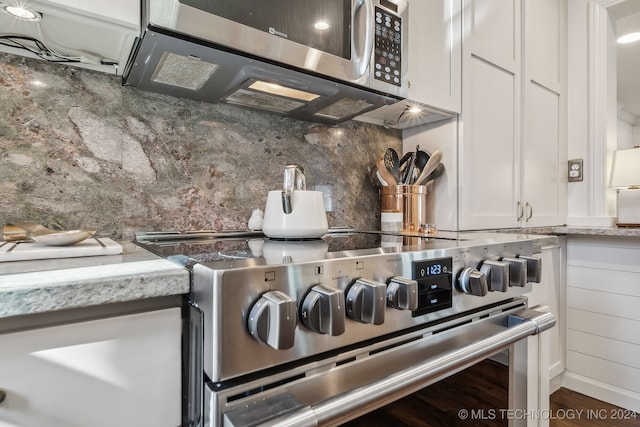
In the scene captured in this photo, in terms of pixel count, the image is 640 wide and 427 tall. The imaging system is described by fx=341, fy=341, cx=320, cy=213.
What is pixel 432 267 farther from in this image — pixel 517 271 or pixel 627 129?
pixel 627 129

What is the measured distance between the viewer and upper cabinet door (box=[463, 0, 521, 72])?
1.38m

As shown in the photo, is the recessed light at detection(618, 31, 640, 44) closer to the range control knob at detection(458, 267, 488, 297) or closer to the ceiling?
the ceiling

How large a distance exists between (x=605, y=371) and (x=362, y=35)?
78.8 inches

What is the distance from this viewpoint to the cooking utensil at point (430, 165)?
134 centimetres

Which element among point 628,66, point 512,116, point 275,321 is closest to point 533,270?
point 275,321

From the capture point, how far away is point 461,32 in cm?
134

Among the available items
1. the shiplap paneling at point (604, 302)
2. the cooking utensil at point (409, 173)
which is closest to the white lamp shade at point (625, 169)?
the shiplap paneling at point (604, 302)

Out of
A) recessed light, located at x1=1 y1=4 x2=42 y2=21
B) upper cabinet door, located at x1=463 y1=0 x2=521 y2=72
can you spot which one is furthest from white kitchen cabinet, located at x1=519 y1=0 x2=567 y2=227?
recessed light, located at x1=1 y1=4 x2=42 y2=21

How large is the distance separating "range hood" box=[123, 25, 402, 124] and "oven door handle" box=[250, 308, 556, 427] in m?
0.70

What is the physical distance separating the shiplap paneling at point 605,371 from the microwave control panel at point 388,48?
1774 mm

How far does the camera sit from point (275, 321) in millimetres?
423

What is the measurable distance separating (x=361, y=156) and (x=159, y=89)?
806mm

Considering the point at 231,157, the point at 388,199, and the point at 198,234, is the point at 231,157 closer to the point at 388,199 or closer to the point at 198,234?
the point at 198,234

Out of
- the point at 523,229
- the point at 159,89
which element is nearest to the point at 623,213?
the point at 523,229
